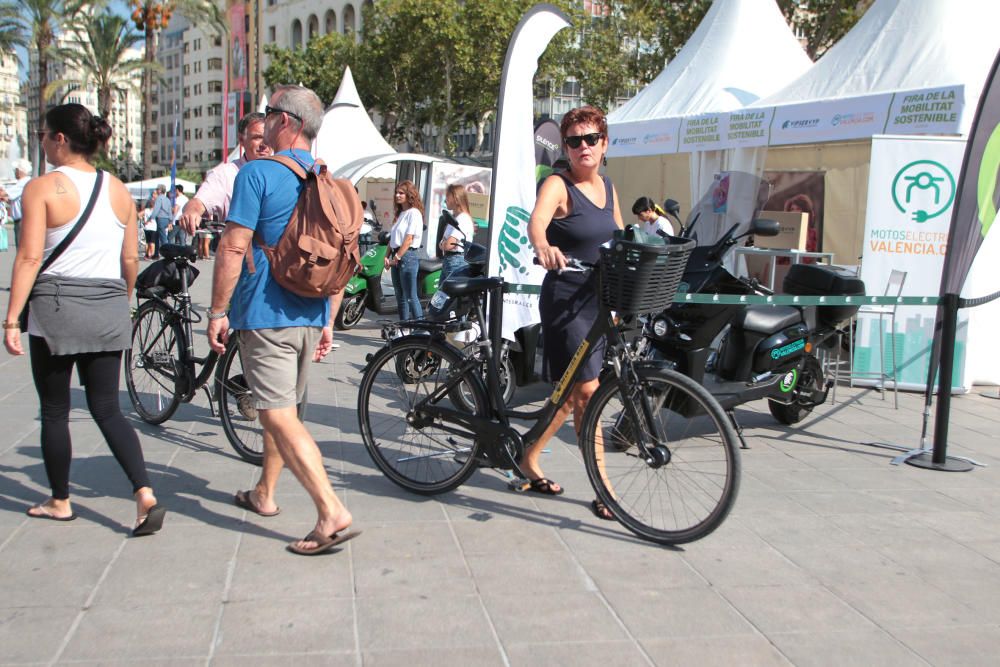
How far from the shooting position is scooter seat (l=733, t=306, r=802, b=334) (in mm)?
5848

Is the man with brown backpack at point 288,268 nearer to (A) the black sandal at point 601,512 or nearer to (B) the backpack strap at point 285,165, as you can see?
(B) the backpack strap at point 285,165

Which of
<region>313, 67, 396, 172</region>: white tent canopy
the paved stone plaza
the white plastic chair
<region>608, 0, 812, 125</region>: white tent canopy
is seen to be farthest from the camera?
<region>313, 67, 396, 172</region>: white tent canopy

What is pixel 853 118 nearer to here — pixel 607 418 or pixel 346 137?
pixel 607 418

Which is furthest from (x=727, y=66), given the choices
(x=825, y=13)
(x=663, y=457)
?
(x=825, y=13)

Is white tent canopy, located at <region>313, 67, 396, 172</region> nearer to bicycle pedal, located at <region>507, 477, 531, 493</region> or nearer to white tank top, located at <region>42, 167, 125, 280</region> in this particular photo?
bicycle pedal, located at <region>507, 477, 531, 493</region>

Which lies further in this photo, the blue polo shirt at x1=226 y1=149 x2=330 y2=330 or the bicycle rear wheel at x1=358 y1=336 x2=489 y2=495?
the bicycle rear wheel at x1=358 y1=336 x2=489 y2=495

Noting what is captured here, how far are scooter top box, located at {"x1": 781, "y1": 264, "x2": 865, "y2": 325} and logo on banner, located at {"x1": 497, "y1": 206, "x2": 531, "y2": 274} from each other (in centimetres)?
193

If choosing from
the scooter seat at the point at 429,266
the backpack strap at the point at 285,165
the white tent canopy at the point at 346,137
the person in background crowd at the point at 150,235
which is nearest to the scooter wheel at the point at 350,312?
the scooter seat at the point at 429,266

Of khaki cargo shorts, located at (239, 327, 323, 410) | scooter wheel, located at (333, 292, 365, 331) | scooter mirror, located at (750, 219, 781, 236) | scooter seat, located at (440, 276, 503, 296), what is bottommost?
scooter wheel, located at (333, 292, 365, 331)

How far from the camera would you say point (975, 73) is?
9109mm

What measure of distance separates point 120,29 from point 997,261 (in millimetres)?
46889

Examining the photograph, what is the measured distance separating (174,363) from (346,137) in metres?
17.2

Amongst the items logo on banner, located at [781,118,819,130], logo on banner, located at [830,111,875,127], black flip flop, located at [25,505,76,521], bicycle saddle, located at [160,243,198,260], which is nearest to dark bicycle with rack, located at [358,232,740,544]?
black flip flop, located at [25,505,76,521]

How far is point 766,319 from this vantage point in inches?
232
